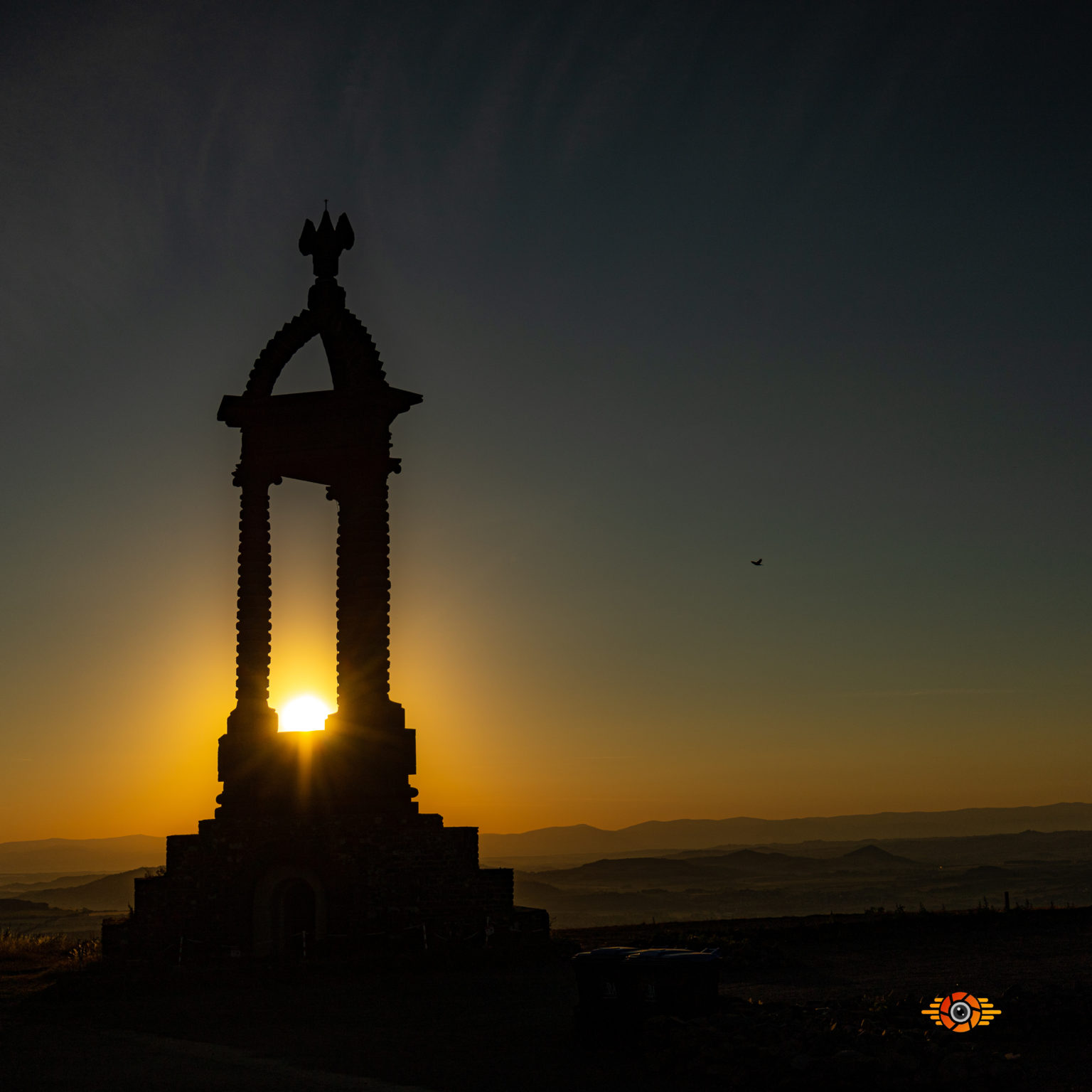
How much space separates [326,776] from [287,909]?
2443 millimetres

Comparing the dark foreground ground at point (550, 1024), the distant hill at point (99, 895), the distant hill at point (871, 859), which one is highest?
the dark foreground ground at point (550, 1024)

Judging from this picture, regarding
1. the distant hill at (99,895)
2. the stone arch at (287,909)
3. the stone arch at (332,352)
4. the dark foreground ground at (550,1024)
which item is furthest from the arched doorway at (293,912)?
the distant hill at (99,895)

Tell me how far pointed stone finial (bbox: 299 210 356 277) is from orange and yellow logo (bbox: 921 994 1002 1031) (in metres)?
18.4

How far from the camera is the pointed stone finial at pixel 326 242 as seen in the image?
24562 mm

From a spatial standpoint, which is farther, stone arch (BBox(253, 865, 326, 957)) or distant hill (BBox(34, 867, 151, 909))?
distant hill (BBox(34, 867, 151, 909))

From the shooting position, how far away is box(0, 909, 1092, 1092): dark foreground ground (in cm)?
1034

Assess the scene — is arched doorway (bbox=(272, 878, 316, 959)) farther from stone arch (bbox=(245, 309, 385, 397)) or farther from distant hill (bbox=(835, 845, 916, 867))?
distant hill (bbox=(835, 845, 916, 867))

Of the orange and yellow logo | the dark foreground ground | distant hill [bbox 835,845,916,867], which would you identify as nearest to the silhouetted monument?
the dark foreground ground

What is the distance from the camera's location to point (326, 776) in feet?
70.4

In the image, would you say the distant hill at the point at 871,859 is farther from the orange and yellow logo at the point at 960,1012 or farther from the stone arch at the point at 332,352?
the orange and yellow logo at the point at 960,1012

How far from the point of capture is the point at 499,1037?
12.7 meters

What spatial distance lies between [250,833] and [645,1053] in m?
11.4

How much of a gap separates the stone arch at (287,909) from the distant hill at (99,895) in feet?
243

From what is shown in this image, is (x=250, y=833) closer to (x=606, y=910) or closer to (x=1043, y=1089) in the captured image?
(x=1043, y=1089)
